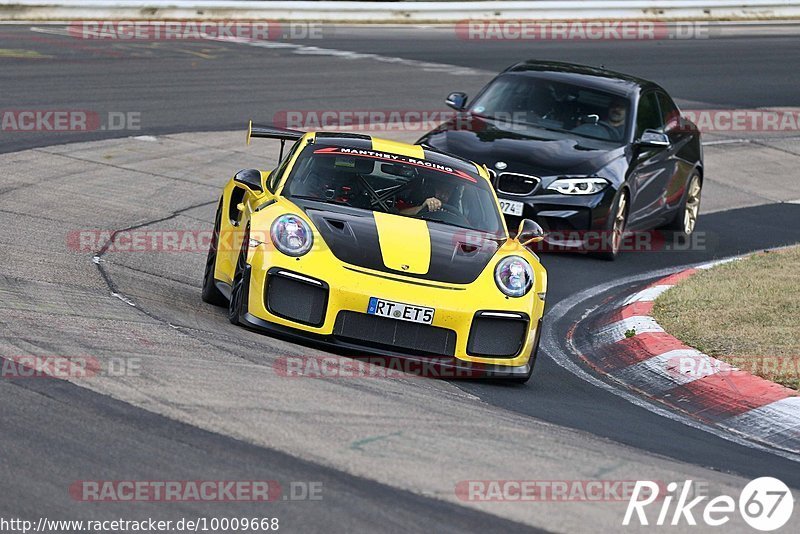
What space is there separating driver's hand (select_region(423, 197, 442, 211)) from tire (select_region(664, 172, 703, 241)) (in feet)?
19.7

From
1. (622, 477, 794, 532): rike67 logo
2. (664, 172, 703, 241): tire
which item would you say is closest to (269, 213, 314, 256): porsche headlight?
(622, 477, 794, 532): rike67 logo

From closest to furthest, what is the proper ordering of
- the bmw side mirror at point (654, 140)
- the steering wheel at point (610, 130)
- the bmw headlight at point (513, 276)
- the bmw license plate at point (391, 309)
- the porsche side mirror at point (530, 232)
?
the bmw license plate at point (391, 309) < the bmw headlight at point (513, 276) < the porsche side mirror at point (530, 232) < the bmw side mirror at point (654, 140) < the steering wheel at point (610, 130)

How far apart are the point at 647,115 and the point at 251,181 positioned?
238 inches

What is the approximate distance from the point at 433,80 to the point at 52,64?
608cm

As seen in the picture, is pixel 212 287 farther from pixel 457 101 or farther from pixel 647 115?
pixel 647 115

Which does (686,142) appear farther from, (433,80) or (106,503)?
(106,503)

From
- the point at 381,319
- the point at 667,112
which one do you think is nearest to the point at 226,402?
the point at 381,319

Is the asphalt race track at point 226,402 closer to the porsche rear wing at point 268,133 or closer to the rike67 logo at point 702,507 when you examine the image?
the rike67 logo at point 702,507

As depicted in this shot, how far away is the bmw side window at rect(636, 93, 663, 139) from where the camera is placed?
43.9 feet

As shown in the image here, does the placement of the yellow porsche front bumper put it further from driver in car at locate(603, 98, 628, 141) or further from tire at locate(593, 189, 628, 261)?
driver in car at locate(603, 98, 628, 141)

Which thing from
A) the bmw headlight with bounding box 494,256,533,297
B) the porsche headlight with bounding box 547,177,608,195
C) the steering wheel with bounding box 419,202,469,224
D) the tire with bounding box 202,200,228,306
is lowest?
the tire with bounding box 202,200,228,306

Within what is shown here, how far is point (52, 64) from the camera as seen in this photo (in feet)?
65.1

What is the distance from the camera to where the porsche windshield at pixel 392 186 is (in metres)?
8.67

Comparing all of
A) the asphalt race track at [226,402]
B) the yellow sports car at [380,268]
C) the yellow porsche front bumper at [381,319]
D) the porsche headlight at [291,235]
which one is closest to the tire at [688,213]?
the asphalt race track at [226,402]
